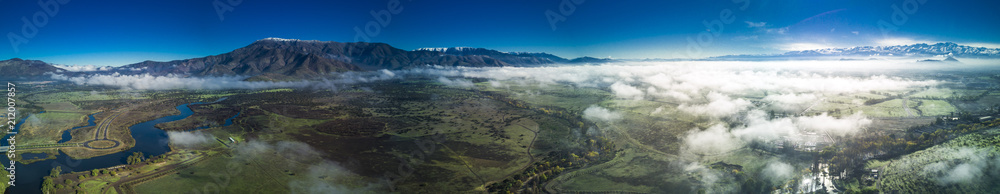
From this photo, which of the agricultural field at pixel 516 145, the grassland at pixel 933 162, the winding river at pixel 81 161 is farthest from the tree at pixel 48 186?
the grassland at pixel 933 162

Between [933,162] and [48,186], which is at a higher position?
[933,162]

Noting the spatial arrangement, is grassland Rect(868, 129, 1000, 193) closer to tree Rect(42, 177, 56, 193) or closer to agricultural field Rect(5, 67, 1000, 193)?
agricultural field Rect(5, 67, 1000, 193)

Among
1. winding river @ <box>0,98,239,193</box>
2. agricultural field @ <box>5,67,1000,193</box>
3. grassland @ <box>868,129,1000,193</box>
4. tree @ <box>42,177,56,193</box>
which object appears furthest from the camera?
agricultural field @ <box>5,67,1000,193</box>

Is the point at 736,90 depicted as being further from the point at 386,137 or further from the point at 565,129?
the point at 386,137

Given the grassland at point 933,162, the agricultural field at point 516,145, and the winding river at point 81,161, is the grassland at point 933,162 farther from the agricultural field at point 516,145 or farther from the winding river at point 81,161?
the winding river at point 81,161

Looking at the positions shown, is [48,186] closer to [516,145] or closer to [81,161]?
[81,161]

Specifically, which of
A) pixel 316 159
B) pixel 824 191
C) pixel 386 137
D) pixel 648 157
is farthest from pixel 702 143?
pixel 316 159

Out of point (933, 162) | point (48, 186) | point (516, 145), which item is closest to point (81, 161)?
point (48, 186)

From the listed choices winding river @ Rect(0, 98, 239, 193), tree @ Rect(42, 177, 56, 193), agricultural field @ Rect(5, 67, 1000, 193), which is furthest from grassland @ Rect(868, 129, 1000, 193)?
winding river @ Rect(0, 98, 239, 193)

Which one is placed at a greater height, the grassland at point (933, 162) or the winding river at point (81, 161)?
the grassland at point (933, 162)

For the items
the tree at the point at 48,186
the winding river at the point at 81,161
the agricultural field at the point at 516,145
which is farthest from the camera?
the agricultural field at the point at 516,145

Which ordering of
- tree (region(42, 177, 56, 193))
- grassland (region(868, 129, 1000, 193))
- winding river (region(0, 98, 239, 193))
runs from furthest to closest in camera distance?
1. winding river (region(0, 98, 239, 193))
2. grassland (region(868, 129, 1000, 193))
3. tree (region(42, 177, 56, 193))
